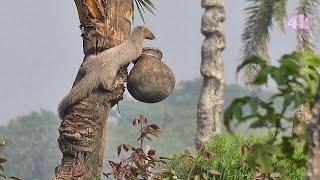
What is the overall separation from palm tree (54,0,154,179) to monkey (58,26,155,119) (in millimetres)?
54

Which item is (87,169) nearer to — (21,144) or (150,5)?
(150,5)

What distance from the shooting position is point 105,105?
293 inches

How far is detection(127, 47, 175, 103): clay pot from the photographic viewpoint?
7906 millimetres

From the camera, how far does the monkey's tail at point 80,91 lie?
7375mm

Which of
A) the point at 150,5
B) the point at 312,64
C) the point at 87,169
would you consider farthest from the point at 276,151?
the point at 150,5

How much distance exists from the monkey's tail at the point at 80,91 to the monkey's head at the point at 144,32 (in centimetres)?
65

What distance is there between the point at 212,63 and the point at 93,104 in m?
18.0

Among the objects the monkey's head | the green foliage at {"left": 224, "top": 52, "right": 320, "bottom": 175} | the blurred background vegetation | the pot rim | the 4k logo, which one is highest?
the blurred background vegetation

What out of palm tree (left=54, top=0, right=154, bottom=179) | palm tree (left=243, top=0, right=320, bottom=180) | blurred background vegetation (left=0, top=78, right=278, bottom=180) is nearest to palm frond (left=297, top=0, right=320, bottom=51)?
palm tree (left=243, top=0, right=320, bottom=180)

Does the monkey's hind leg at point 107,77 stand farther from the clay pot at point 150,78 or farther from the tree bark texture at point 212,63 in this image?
the tree bark texture at point 212,63

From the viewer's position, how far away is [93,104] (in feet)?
24.3

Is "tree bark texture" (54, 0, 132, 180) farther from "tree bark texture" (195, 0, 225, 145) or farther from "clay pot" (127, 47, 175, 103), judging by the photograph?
"tree bark texture" (195, 0, 225, 145)

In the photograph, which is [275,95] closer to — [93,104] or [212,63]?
[93,104]

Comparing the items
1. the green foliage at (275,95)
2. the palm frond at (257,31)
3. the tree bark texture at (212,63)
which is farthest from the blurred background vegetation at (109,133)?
the green foliage at (275,95)
